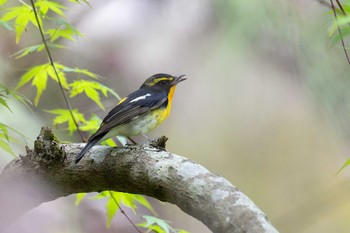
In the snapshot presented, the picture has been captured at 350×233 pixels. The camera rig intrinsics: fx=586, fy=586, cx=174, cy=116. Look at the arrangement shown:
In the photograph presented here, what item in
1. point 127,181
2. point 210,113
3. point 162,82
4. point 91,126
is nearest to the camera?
point 127,181

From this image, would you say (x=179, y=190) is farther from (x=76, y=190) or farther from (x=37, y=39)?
(x=37, y=39)

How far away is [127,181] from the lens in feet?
6.81

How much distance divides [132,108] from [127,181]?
677mm

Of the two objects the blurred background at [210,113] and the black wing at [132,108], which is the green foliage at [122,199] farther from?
the blurred background at [210,113]

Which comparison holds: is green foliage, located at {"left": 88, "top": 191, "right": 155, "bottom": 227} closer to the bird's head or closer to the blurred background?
the bird's head

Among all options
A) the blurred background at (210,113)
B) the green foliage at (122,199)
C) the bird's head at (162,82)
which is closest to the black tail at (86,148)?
the green foliage at (122,199)

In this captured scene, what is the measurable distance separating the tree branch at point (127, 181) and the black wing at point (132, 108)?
9.8 inches

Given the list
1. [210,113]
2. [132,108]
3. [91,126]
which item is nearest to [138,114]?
[132,108]

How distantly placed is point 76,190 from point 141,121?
0.57 metres

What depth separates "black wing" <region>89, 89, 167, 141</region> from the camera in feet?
8.30

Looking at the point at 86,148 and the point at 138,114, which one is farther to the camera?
the point at 138,114

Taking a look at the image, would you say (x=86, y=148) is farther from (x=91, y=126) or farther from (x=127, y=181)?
(x=91, y=126)

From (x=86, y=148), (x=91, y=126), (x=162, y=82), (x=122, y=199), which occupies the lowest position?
(x=122, y=199)

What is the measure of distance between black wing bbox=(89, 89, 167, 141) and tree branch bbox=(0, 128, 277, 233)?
248mm
